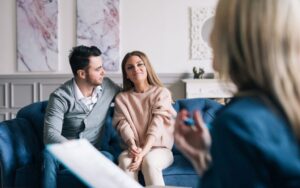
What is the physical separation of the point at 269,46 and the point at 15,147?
7.60 feet

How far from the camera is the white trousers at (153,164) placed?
8.36 ft

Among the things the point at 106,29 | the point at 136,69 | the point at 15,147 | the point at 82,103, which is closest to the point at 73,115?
the point at 82,103

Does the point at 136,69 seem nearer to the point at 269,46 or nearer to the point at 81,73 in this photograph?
the point at 81,73

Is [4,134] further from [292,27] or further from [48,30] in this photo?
[48,30]

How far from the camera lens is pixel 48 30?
212 inches

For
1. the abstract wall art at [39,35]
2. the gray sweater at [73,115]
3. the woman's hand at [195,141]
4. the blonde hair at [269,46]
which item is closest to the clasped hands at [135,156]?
the gray sweater at [73,115]

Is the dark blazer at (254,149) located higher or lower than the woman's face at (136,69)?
lower

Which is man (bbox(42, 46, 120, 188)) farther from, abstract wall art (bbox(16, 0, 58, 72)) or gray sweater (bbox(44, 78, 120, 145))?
abstract wall art (bbox(16, 0, 58, 72))

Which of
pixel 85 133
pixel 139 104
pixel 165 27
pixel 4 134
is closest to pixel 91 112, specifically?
pixel 85 133

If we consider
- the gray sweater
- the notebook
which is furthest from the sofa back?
the notebook

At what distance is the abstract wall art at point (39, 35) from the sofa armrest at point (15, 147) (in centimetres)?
259

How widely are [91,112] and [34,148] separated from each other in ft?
1.49

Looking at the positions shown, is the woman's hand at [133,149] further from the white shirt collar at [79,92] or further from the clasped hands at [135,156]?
the white shirt collar at [79,92]

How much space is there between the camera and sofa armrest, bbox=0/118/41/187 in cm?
253
